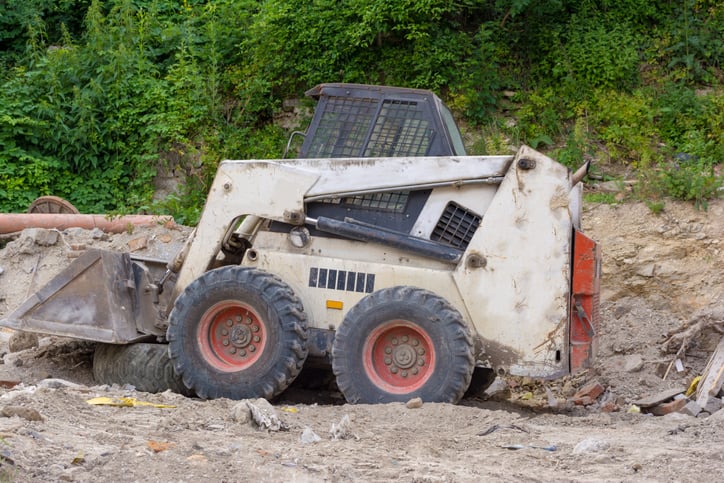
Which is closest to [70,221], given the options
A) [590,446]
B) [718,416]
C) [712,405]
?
[712,405]

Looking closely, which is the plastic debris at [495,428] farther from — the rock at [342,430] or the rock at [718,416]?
the rock at [718,416]

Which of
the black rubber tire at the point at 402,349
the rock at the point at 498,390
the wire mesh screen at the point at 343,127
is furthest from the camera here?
the rock at the point at 498,390

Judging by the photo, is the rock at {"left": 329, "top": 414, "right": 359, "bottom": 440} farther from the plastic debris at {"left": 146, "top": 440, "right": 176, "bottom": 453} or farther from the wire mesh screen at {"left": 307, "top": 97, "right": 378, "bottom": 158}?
the wire mesh screen at {"left": 307, "top": 97, "right": 378, "bottom": 158}

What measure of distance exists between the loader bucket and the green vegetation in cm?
513

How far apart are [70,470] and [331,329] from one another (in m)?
3.26

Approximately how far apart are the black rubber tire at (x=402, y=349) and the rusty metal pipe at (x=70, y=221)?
17.9ft

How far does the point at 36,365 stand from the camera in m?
8.31

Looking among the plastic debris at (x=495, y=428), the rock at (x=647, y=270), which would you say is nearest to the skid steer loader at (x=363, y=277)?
the plastic debris at (x=495, y=428)

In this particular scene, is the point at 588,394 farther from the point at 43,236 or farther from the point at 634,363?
the point at 43,236

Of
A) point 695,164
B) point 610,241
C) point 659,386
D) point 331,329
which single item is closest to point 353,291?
point 331,329

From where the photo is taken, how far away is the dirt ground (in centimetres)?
482

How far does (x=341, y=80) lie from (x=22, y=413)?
922cm

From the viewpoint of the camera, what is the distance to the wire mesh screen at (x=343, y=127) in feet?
26.0

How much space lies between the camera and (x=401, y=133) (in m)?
7.83
